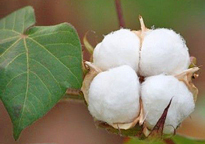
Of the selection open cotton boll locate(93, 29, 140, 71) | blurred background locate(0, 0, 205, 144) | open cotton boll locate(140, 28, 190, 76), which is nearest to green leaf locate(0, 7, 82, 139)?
open cotton boll locate(93, 29, 140, 71)

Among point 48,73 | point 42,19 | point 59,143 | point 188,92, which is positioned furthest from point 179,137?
point 42,19

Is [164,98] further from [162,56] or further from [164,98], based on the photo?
[162,56]

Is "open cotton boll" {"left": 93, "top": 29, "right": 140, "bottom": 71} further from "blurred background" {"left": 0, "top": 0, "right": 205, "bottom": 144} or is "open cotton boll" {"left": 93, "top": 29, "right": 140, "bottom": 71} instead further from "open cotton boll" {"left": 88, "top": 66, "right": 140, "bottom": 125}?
"blurred background" {"left": 0, "top": 0, "right": 205, "bottom": 144}

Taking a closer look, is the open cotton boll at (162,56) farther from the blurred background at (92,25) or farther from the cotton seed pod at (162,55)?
the blurred background at (92,25)

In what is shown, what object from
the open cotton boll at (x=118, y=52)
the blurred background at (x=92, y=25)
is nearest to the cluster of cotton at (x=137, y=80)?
the open cotton boll at (x=118, y=52)

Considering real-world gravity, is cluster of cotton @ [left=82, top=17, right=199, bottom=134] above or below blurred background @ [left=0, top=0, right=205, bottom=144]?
above
